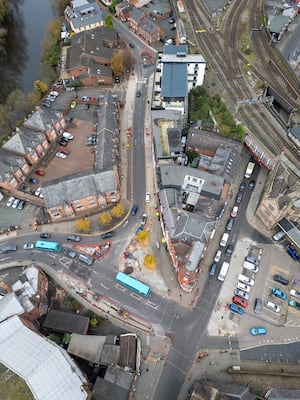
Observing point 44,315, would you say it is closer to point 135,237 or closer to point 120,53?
point 135,237

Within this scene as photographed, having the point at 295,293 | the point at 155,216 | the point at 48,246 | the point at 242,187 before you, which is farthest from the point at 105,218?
the point at 295,293

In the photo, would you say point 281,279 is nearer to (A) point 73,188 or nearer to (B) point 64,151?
(A) point 73,188

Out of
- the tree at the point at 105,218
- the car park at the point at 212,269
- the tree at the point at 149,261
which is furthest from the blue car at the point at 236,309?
the tree at the point at 105,218

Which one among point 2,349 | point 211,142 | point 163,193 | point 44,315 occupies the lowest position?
point 44,315

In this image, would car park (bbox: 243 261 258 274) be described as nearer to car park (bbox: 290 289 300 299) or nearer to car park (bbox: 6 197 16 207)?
car park (bbox: 290 289 300 299)

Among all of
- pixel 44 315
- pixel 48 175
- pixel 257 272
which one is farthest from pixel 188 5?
pixel 44 315

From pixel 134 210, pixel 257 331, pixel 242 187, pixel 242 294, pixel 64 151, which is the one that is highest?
pixel 242 187
